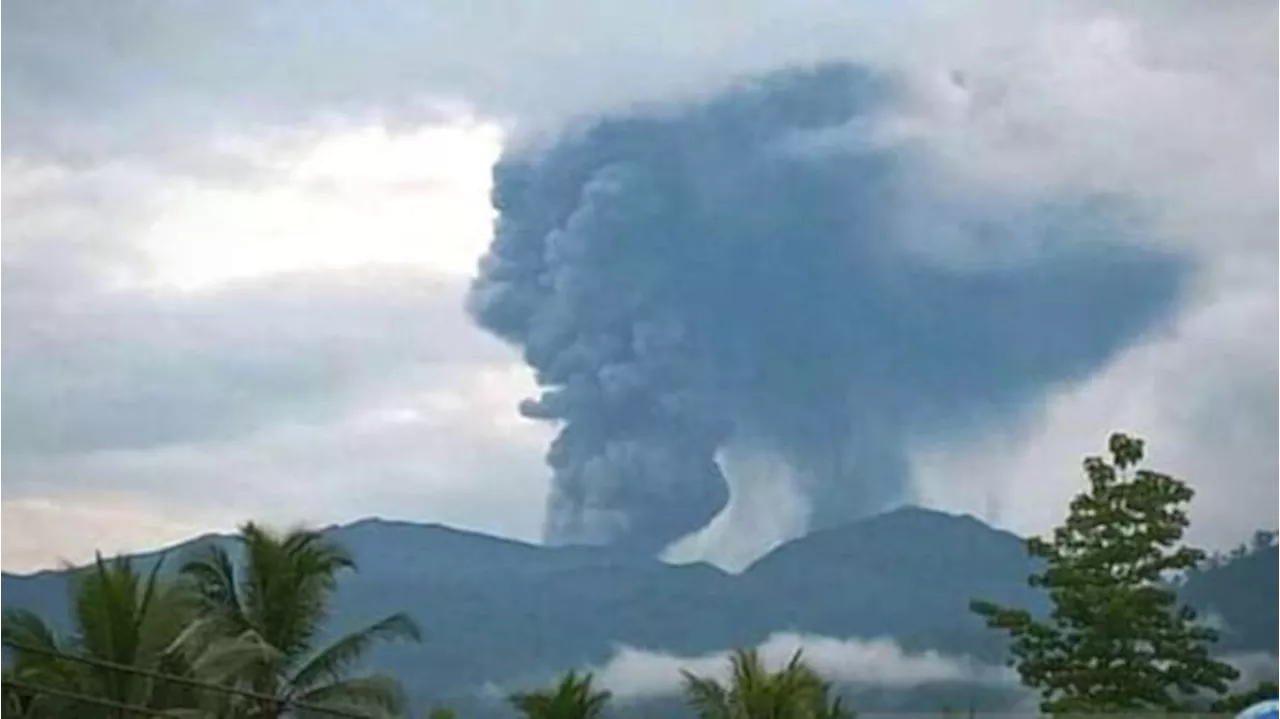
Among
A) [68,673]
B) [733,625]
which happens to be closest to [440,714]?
[68,673]

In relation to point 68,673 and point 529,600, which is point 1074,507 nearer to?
point 68,673

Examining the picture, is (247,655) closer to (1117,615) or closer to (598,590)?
(1117,615)

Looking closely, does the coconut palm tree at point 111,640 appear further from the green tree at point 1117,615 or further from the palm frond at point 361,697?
the green tree at point 1117,615

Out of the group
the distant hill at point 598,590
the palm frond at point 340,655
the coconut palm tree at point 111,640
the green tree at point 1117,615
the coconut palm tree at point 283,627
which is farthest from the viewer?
the distant hill at point 598,590

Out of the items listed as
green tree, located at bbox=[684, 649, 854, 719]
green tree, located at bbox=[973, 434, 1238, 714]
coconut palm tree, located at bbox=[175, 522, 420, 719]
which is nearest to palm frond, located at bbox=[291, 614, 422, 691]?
coconut palm tree, located at bbox=[175, 522, 420, 719]

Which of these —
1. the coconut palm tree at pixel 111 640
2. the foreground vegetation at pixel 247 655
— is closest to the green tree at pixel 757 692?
the foreground vegetation at pixel 247 655

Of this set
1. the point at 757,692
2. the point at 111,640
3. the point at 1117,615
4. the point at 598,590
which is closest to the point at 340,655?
the point at 111,640

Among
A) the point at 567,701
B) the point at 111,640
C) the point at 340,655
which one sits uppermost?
the point at 340,655
